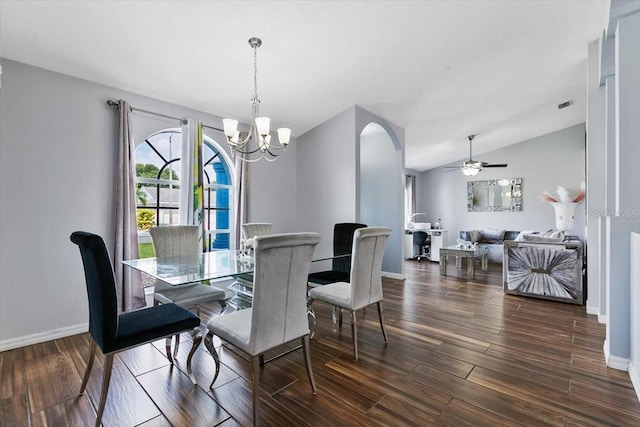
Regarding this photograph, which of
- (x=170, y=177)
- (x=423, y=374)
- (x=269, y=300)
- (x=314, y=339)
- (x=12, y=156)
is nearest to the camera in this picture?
(x=269, y=300)

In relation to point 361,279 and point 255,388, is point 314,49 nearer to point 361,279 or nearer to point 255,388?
point 361,279

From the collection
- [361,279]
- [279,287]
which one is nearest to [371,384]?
[361,279]

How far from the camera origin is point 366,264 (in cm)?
246

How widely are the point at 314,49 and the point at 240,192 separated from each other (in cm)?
211

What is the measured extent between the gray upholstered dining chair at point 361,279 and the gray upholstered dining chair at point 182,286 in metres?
0.95

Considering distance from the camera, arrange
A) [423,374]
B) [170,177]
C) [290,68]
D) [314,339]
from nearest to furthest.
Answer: [423,374]
[314,339]
[290,68]
[170,177]

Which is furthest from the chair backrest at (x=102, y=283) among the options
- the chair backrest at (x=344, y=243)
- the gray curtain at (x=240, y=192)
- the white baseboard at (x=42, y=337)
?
the gray curtain at (x=240, y=192)

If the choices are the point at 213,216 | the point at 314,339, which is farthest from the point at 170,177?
the point at 314,339

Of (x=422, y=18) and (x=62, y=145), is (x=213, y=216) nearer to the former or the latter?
(x=62, y=145)

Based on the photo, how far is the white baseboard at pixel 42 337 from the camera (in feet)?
8.25

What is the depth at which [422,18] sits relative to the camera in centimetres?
264

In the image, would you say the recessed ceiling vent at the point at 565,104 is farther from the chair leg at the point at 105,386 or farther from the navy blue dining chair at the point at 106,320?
the chair leg at the point at 105,386

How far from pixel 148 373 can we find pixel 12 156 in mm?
2208

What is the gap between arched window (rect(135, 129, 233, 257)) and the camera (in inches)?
138
